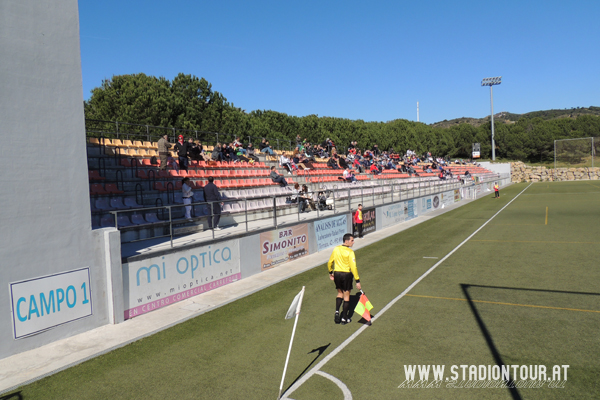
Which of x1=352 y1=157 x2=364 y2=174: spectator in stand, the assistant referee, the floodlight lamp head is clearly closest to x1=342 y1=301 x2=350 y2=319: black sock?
the assistant referee

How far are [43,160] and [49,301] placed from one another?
2.83m

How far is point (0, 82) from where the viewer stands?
22.8 feet

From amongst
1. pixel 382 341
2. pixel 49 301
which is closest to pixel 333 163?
pixel 382 341

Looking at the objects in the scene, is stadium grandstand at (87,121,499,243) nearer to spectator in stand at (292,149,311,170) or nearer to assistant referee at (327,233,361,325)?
spectator in stand at (292,149,311,170)

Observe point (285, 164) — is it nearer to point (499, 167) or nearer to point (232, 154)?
point (232, 154)

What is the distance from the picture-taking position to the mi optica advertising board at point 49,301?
702cm

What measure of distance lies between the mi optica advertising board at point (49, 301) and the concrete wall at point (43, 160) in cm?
8

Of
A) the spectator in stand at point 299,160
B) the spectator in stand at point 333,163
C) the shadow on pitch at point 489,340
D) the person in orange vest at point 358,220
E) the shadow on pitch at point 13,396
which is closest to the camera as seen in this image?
the shadow on pitch at point 489,340

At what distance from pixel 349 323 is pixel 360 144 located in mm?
72227

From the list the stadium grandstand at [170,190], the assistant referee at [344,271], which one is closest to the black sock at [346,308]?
the assistant referee at [344,271]

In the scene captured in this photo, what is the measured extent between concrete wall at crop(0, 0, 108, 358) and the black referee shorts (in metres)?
5.25

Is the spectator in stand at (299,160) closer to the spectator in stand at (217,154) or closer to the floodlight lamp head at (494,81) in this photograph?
the spectator in stand at (217,154)

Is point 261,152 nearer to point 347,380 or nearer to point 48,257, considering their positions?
point 48,257

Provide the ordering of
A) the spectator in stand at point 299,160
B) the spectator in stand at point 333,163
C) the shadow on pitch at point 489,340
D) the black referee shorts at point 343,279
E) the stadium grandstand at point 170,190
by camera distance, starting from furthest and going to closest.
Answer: the spectator in stand at point 333,163
the spectator in stand at point 299,160
the stadium grandstand at point 170,190
the black referee shorts at point 343,279
the shadow on pitch at point 489,340
